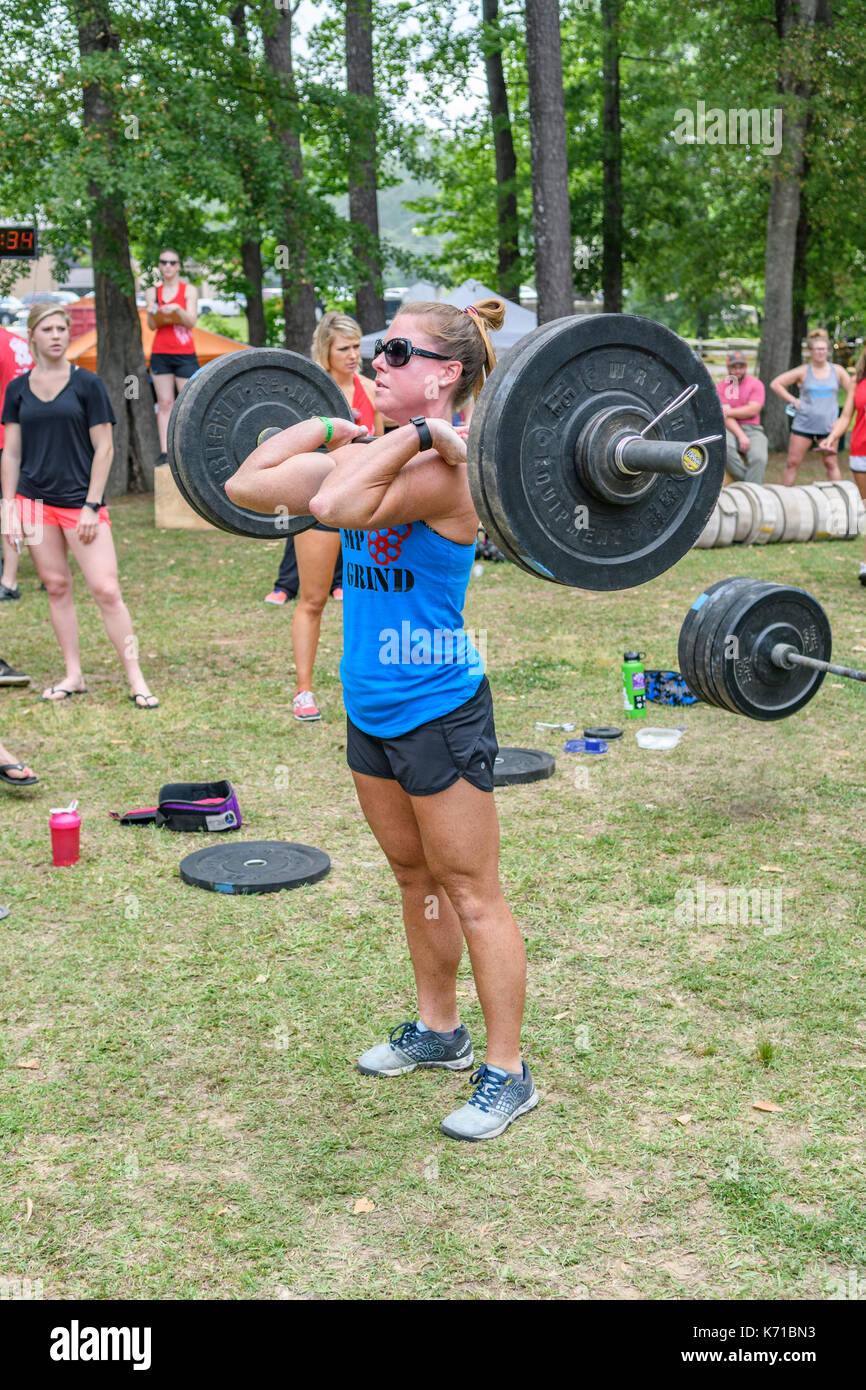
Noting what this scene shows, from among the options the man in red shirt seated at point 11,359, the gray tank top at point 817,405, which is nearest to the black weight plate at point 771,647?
the man in red shirt seated at point 11,359

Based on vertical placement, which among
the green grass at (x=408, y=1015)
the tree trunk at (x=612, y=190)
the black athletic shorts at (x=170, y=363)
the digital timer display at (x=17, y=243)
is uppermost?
the tree trunk at (x=612, y=190)

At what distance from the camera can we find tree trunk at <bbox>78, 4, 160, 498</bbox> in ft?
47.9

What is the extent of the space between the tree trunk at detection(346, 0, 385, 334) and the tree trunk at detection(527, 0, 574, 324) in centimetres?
361

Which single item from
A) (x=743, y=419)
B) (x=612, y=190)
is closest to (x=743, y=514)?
(x=743, y=419)

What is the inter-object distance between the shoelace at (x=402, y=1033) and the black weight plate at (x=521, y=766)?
2289 millimetres

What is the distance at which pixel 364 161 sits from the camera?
16.4 meters

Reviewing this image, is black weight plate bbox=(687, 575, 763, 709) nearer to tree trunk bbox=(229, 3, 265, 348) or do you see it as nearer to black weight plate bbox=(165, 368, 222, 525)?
→ black weight plate bbox=(165, 368, 222, 525)

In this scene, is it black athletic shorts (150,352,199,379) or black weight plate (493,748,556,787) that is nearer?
black weight plate (493,748,556,787)

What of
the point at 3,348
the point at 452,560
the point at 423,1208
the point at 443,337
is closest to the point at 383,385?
the point at 443,337

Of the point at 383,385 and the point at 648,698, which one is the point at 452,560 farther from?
the point at 648,698

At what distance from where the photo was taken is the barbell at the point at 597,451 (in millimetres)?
2850

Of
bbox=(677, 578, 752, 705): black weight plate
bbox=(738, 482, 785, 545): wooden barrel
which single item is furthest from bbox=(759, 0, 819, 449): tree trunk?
bbox=(677, 578, 752, 705): black weight plate

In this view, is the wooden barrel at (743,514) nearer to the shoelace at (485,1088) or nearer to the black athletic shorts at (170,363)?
the black athletic shorts at (170,363)

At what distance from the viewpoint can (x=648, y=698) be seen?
23.8 ft
